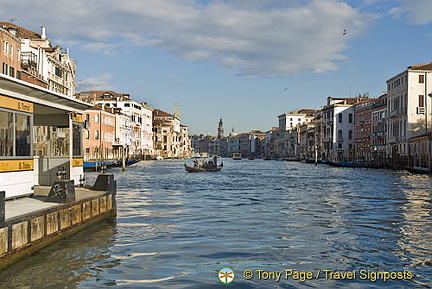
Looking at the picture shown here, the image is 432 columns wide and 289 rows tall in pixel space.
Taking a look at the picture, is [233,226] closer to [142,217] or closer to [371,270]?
[142,217]

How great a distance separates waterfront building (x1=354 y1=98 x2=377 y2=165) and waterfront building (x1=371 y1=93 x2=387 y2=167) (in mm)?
1635

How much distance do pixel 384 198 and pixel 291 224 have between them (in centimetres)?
1012

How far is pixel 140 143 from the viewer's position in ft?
337

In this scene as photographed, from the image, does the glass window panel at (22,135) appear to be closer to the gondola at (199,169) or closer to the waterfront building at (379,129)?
the gondola at (199,169)

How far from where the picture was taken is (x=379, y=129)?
232 feet

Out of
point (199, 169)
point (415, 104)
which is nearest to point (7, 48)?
point (199, 169)

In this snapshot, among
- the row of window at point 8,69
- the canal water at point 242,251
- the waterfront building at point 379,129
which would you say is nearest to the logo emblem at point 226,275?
the canal water at point 242,251

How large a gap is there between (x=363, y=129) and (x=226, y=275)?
75.3m

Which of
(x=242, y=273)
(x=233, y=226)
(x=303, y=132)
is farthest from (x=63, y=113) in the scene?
(x=303, y=132)

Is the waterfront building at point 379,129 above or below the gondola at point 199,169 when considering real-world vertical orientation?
above

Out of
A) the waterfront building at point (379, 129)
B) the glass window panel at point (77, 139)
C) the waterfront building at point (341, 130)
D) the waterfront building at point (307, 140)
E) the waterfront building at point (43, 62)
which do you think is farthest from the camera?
the waterfront building at point (307, 140)

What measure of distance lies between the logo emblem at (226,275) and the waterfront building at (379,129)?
185ft

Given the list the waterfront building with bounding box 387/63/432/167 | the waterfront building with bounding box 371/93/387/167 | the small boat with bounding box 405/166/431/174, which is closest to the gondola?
the waterfront building with bounding box 387/63/432/167

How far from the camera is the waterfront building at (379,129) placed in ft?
218
